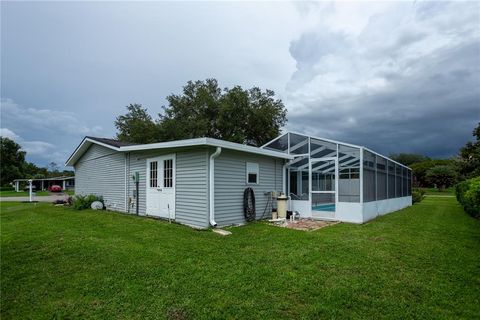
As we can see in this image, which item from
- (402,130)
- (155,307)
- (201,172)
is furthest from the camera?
(402,130)

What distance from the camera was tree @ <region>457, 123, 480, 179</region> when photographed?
18.4m

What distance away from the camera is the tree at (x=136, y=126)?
25.4 meters

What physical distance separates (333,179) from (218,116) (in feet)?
49.0

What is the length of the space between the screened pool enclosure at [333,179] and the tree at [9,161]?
48.6 m

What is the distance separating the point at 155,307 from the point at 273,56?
12460 millimetres

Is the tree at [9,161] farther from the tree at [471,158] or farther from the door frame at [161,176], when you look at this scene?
the tree at [471,158]

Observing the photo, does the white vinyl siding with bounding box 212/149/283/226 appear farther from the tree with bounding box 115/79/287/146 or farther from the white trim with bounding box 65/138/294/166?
the tree with bounding box 115/79/287/146

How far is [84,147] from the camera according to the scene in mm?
14383

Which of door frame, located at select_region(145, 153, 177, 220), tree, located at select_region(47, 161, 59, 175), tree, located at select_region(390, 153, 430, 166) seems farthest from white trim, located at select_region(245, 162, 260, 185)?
tree, located at select_region(47, 161, 59, 175)

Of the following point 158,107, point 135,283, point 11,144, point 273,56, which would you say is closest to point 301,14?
point 273,56

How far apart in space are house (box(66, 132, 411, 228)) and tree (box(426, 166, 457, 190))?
31.1 m

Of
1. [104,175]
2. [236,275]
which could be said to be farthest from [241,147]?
[104,175]

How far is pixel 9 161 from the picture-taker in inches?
1769

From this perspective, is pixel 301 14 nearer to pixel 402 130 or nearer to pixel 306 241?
pixel 306 241
